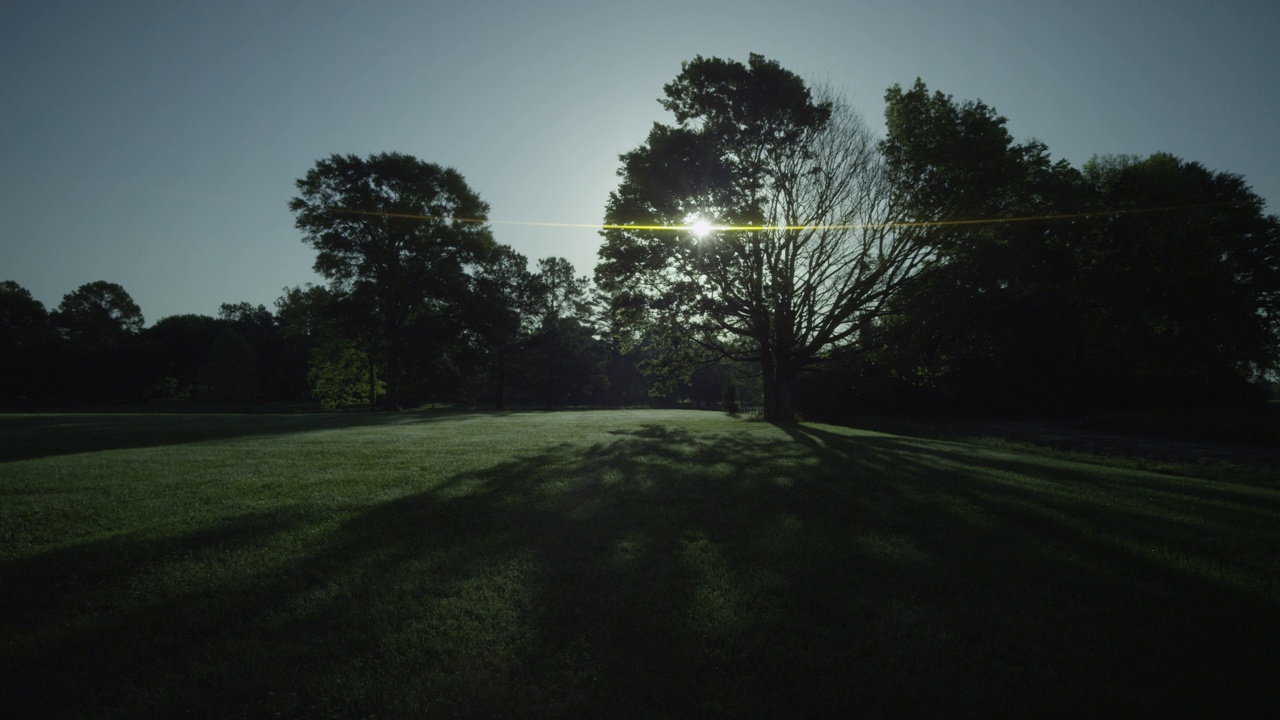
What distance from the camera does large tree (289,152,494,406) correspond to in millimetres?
32969

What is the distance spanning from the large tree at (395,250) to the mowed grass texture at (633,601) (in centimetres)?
2814

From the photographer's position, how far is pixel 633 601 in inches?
142

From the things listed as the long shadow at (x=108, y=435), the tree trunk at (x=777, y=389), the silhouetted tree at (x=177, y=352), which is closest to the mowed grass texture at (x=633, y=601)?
the long shadow at (x=108, y=435)

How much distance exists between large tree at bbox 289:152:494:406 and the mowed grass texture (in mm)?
28142

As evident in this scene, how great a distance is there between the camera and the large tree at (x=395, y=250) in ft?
108

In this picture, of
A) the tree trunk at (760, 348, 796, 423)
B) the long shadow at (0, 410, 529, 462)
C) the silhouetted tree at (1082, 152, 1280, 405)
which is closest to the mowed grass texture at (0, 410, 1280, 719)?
the long shadow at (0, 410, 529, 462)

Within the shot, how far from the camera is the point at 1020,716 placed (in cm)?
255

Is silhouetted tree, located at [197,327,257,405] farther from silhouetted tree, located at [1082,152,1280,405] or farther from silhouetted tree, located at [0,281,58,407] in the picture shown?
silhouetted tree, located at [1082,152,1280,405]

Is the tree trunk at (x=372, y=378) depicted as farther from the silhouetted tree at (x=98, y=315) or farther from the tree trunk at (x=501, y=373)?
the silhouetted tree at (x=98, y=315)

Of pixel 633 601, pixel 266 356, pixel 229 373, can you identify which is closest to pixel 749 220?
pixel 633 601

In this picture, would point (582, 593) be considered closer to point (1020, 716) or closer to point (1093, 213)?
point (1020, 716)

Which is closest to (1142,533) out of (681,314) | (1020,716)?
(1020,716)

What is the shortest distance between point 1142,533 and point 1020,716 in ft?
13.1

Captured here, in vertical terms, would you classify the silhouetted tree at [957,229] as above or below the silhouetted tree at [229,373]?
above
